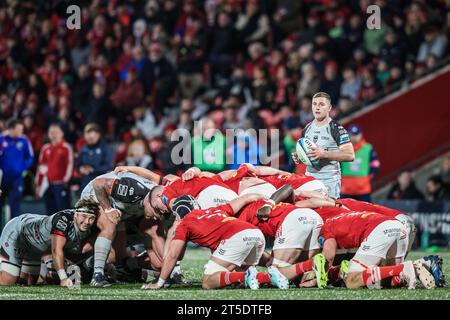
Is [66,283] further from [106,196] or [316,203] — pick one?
[316,203]

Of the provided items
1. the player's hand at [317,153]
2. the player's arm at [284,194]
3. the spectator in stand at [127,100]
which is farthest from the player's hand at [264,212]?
the spectator in stand at [127,100]

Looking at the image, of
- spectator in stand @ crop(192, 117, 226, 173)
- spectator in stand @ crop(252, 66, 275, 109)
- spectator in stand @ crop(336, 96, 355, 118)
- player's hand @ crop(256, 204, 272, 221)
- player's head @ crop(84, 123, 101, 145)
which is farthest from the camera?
spectator in stand @ crop(252, 66, 275, 109)

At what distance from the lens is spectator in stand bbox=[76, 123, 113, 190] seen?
626 inches

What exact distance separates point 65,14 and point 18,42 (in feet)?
4.13

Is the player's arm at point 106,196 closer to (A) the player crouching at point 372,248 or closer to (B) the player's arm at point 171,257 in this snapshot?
(B) the player's arm at point 171,257

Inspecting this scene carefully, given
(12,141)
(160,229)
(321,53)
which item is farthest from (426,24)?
(160,229)

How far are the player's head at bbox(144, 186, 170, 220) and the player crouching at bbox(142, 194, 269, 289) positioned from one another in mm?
446

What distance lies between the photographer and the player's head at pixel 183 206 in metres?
9.73

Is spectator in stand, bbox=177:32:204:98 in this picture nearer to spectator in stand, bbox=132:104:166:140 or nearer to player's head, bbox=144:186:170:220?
spectator in stand, bbox=132:104:166:140

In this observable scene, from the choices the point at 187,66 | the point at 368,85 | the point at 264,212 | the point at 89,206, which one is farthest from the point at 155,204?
the point at 187,66

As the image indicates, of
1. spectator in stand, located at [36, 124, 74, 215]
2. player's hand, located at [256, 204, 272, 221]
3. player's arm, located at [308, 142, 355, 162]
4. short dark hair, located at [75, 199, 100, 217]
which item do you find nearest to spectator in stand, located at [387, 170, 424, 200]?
spectator in stand, located at [36, 124, 74, 215]

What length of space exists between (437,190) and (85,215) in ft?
25.1

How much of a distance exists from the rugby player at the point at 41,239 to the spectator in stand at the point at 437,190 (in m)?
7.37

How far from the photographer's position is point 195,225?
948 cm
